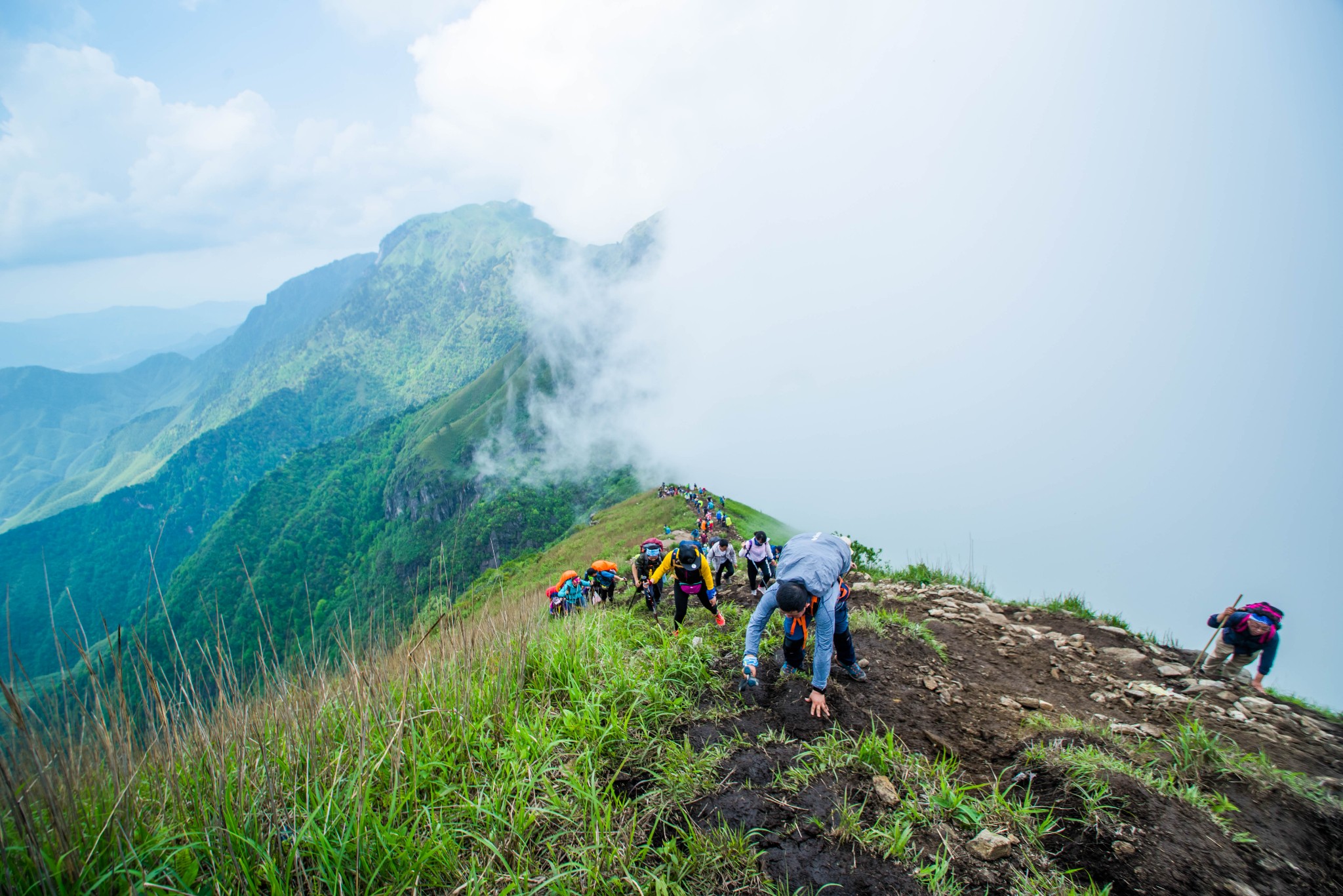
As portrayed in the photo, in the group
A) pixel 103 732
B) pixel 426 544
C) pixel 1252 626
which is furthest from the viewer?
pixel 426 544

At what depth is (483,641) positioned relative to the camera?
484 cm

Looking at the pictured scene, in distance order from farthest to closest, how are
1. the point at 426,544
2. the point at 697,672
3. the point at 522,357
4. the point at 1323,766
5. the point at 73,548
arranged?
the point at 522,357
the point at 73,548
the point at 426,544
the point at 697,672
the point at 1323,766

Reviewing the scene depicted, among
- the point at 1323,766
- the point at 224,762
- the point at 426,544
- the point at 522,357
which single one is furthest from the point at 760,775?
the point at 522,357

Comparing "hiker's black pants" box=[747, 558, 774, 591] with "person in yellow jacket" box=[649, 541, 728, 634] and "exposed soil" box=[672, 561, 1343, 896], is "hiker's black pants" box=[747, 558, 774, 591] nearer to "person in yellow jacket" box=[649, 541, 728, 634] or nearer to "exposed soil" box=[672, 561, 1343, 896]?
"person in yellow jacket" box=[649, 541, 728, 634]

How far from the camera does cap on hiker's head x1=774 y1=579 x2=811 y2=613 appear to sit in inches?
184

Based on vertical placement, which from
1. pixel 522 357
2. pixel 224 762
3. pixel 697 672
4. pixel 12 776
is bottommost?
pixel 697 672

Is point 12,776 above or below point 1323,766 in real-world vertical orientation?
above

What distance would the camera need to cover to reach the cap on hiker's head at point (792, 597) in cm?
468

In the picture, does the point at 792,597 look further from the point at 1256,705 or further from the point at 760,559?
the point at 760,559

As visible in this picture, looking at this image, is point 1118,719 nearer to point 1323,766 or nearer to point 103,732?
point 1323,766

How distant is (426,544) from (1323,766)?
4526 inches

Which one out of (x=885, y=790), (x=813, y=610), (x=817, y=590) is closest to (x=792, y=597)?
(x=817, y=590)

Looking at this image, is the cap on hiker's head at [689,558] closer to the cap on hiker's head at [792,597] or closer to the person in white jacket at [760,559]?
the cap on hiker's head at [792,597]

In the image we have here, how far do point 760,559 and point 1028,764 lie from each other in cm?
693
